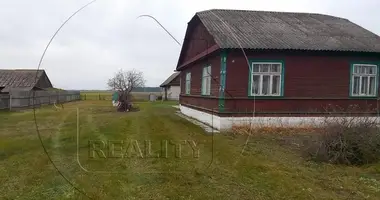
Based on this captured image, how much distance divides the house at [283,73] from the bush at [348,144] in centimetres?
456

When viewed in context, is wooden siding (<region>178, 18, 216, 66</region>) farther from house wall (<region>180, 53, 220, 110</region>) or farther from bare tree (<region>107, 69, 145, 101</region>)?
bare tree (<region>107, 69, 145, 101</region>)

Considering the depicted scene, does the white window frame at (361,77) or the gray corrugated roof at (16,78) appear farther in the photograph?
the gray corrugated roof at (16,78)

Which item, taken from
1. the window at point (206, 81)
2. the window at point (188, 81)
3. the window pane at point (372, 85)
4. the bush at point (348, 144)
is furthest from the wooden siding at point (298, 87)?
the window at point (188, 81)

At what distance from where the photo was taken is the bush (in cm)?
596

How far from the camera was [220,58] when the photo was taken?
423 inches

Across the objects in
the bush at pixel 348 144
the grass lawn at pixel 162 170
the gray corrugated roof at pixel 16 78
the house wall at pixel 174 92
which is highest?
the gray corrugated roof at pixel 16 78

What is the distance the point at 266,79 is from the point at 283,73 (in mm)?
719

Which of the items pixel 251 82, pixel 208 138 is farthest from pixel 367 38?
pixel 208 138

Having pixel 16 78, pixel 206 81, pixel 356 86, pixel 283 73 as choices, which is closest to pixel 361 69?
pixel 356 86

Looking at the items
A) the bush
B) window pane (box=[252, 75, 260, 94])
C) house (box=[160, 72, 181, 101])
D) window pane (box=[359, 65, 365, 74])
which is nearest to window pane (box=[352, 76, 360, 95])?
window pane (box=[359, 65, 365, 74])

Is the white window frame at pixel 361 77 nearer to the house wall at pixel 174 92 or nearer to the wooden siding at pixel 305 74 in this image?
the wooden siding at pixel 305 74

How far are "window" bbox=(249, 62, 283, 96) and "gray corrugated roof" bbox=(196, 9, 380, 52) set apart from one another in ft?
2.63

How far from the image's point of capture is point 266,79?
1102 centimetres

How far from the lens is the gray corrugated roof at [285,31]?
10898mm
